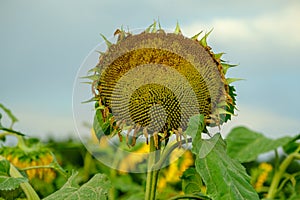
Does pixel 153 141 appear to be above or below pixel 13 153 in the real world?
above

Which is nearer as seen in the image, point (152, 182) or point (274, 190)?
point (152, 182)

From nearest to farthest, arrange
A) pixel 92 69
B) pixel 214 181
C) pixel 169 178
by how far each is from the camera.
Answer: pixel 214 181 < pixel 92 69 < pixel 169 178

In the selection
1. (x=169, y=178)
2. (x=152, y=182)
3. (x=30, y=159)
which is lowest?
(x=169, y=178)

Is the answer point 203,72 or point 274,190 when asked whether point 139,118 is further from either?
point 274,190

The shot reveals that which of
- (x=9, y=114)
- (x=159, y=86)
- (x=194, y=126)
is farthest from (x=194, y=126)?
(x=9, y=114)

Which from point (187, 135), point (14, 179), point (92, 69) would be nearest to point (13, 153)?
point (14, 179)

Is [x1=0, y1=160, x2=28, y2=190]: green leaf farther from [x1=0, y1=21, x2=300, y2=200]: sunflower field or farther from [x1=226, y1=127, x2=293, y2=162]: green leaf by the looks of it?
[x1=226, y1=127, x2=293, y2=162]: green leaf
